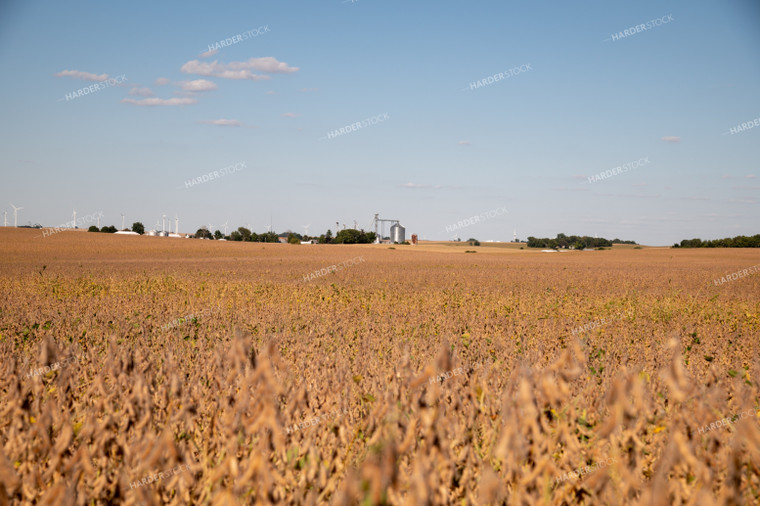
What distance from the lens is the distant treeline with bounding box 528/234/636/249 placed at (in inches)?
4318

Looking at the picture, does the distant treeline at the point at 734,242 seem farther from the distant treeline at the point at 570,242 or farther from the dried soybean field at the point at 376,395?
the dried soybean field at the point at 376,395

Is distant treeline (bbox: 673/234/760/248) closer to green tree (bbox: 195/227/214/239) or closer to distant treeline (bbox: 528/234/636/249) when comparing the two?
distant treeline (bbox: 528/234/636/249)

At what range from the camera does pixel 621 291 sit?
54.4 ft

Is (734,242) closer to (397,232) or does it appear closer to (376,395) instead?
(376,395)

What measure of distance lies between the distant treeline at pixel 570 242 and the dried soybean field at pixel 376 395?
Answer: 307 feet

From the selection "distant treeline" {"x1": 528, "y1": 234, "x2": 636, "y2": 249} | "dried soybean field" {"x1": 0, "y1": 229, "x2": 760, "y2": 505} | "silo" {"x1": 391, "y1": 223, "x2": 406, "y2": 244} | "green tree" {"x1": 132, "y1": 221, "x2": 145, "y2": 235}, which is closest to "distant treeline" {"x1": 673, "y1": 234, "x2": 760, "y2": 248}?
"distant treeline" {"x1": 528, "y1": 234, "x2": 636, "y2": 249}

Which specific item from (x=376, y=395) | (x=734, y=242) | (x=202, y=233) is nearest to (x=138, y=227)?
(x=202, y=233)

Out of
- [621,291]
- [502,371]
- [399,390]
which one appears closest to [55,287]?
[502,371]

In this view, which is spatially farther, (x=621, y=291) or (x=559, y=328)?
(x=621, y=291)

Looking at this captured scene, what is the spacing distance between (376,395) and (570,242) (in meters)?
116

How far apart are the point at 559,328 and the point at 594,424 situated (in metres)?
5.41

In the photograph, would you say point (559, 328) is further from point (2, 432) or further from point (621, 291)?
point (621, 291)

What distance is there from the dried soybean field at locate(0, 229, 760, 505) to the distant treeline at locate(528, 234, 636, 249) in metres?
93.7

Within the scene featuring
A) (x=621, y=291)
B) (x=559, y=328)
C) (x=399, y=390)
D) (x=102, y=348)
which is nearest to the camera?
(x=399, y=390)
